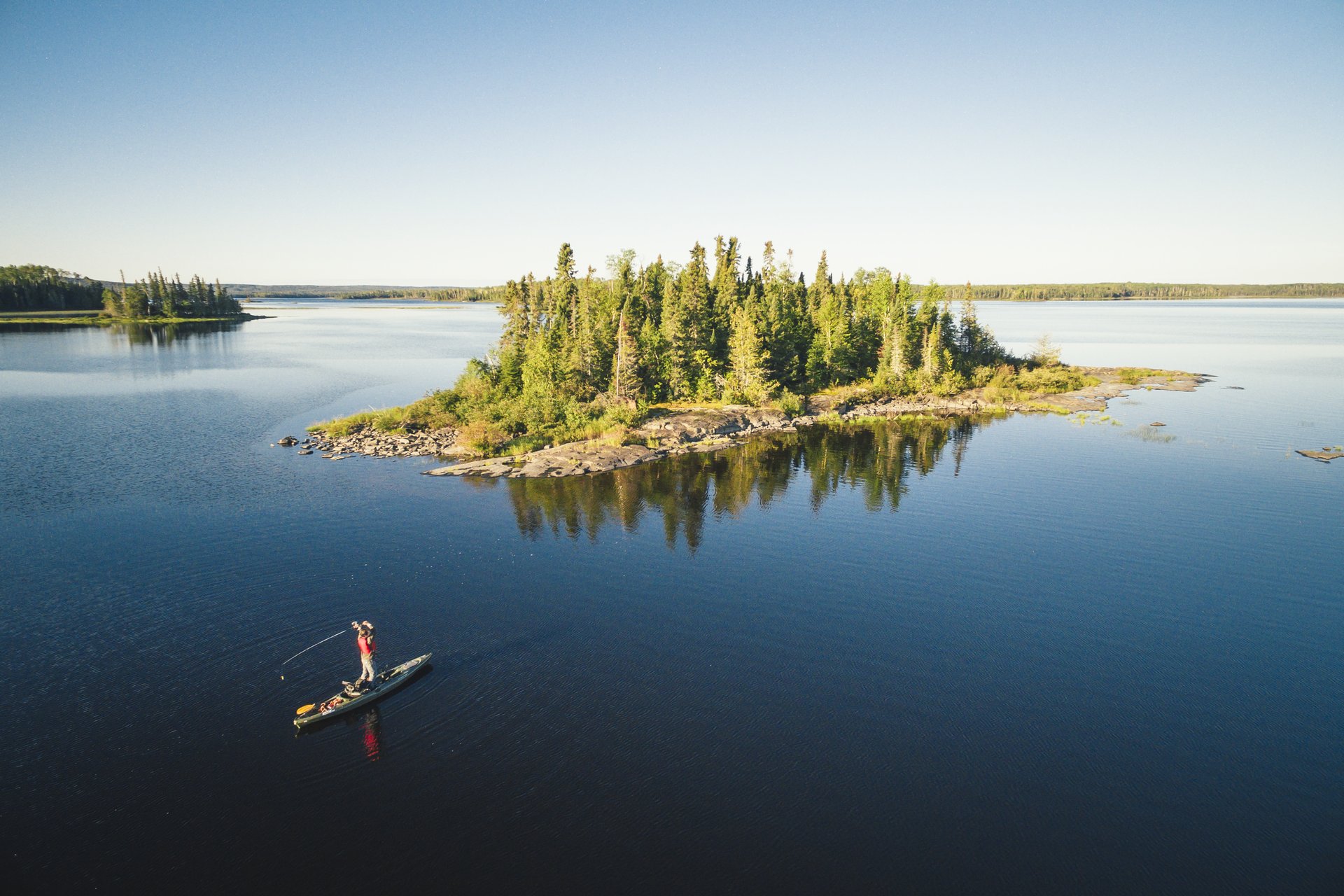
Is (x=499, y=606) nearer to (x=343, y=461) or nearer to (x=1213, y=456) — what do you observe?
(x=343, y=461)

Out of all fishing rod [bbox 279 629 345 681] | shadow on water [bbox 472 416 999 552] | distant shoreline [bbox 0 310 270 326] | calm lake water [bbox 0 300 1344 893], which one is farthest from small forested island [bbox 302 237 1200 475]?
distant shoreline [bbox 0 310 270 326]

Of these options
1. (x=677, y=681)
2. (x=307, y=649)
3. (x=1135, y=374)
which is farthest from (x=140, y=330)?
(x=1135, y=374)

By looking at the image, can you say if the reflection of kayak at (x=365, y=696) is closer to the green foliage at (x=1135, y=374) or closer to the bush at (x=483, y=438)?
the bush at (x=483, y=438)

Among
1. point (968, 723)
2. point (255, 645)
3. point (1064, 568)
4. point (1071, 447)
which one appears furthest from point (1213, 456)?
point (255, 645)

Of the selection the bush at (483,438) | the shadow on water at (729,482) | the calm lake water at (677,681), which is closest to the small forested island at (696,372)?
the bush at (483,438)

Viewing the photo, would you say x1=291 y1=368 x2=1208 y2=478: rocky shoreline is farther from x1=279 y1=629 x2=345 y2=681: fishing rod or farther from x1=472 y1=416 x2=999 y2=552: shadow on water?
x1=279 y1=629 x2=345 y2=681: fishing rod
